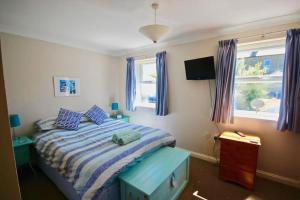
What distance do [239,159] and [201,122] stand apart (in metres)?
0.93

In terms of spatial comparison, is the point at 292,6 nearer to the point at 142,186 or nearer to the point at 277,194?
the point at 277,194

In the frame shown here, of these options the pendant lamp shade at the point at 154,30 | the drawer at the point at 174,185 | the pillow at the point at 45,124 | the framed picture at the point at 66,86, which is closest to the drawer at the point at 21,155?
the pillow at the point at 45,124

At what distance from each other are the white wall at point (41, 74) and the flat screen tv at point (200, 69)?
93.4 inches

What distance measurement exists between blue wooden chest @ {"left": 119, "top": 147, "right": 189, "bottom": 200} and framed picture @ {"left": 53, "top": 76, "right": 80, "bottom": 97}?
2.39 m

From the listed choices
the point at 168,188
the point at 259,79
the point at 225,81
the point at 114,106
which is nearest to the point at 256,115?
the point at 259,79

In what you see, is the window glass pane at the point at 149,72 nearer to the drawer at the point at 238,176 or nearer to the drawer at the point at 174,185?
the drawer at the point at 174,185

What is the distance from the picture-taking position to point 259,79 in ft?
7.87

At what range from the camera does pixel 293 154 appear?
215 centimetres

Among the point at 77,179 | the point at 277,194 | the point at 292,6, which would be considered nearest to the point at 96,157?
the point at 77,179

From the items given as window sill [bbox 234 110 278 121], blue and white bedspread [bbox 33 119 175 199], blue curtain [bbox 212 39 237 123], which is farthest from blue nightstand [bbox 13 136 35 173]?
window sill [bbox 234 110 278 121]

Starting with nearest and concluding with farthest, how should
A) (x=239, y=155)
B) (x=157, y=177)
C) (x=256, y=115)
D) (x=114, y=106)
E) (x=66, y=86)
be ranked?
(x=157, y=177), (x=239, y=155), (x=256, y=115), (x=66, y=86), (x=114, y=106)

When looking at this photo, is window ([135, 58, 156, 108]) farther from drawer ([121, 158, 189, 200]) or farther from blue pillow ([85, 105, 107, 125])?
drawer ([121, 158, 189, 200])

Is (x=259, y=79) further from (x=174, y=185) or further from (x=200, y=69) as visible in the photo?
(x=174, y=185)

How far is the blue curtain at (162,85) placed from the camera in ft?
10.7
